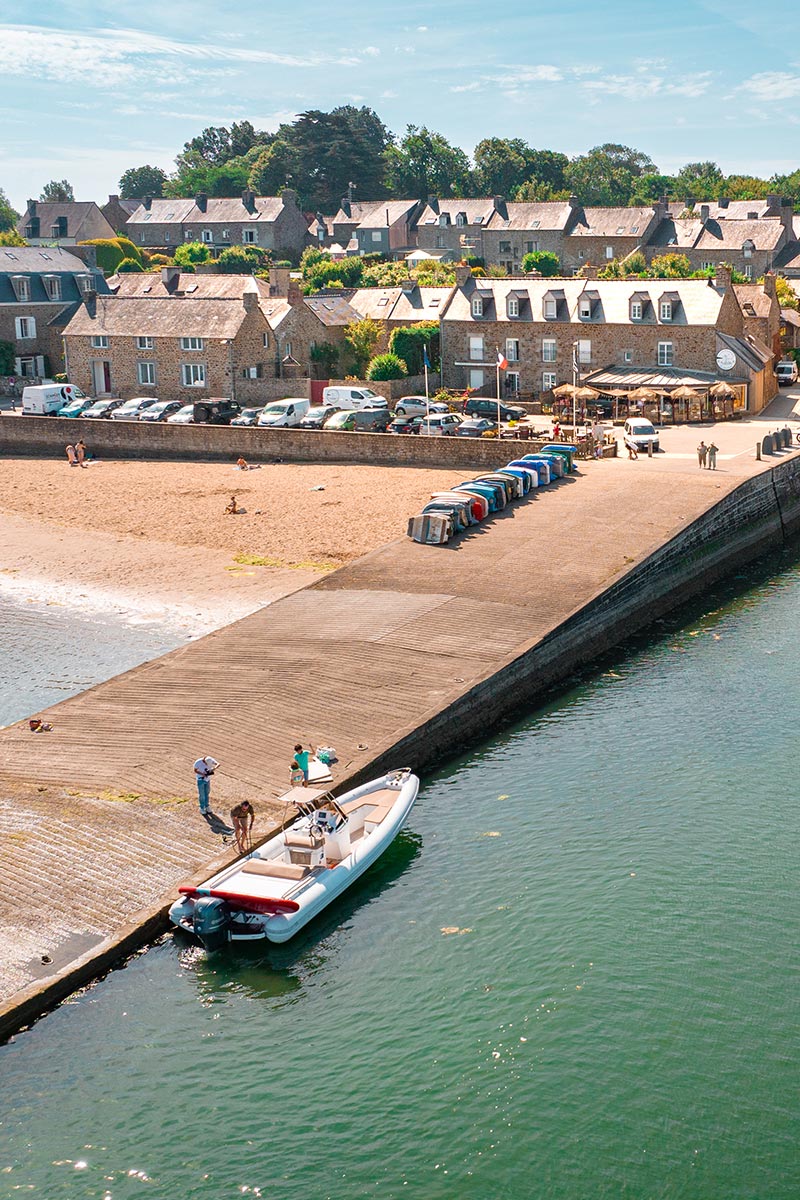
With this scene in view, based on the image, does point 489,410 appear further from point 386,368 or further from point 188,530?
point 188,530

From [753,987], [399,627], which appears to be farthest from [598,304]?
[753,987]

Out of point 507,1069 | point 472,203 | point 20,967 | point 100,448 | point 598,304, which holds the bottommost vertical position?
point 507,1069

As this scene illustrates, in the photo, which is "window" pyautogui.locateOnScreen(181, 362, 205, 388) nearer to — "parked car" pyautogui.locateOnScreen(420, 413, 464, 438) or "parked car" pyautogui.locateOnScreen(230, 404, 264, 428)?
"parked car" pyautogui.locateOnScreen(230, 404, 264, 428)

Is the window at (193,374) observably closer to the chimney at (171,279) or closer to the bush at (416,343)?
the bush at (416,343)

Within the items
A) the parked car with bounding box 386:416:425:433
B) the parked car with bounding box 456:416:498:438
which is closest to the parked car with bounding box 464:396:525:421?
the parked car with bounding box 386:416:425:433

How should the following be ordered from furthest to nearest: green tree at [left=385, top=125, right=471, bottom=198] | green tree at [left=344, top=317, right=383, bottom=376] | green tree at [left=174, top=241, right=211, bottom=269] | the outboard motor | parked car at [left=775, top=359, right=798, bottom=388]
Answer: green tree at [left=385, top=125, right=471, bottom=198], green tree at [left=174, top=241, right=211, bottom=269], parked car at [left=775, top=359, right=798, bottom=388], green tree at [left=344, top=317, right=383, bottom=376], the outboard motor

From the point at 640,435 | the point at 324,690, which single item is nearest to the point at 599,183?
the point at 640,435

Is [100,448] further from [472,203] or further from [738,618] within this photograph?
[472,203]
